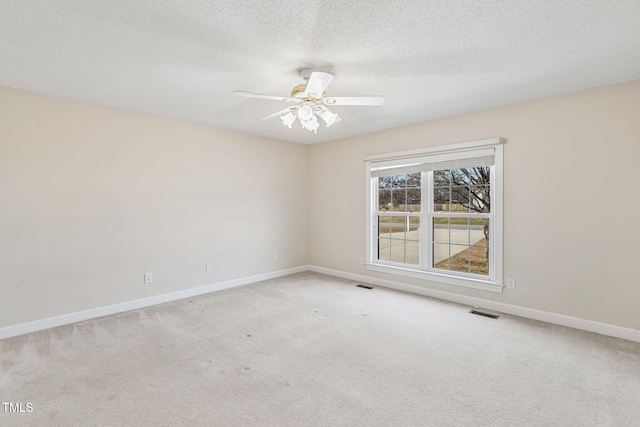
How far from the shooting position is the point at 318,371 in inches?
89.0

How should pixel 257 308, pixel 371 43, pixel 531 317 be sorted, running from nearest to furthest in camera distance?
pixel 371 43 → pixel 531 317 → pixel 257 308

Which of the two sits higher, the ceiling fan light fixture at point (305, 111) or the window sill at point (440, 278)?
the ceiling fan light fixture at point (305, 111)

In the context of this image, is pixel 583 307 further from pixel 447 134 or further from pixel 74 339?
pixel 74 339

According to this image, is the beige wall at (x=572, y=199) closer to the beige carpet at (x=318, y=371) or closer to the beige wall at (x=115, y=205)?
the beige carpet at (x=318, y=371)

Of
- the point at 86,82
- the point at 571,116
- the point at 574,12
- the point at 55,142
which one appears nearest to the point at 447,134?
the point at 571,116

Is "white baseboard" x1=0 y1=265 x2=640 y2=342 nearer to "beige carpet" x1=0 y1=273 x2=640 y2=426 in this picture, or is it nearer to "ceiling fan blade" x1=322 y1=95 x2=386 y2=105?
"beige carpet" x1=0 y1=273 x2=640 y2=426

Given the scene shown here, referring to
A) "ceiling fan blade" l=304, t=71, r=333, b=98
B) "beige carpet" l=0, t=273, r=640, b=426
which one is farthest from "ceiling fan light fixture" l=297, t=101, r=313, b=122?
"beige carpet" l=0, t=273, r=640, b=426

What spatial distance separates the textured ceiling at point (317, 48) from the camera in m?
1.78

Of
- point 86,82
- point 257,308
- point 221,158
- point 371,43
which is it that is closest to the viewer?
point 371,43

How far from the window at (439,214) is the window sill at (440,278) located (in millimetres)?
11

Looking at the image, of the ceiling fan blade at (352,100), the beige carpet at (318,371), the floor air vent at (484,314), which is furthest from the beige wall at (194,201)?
the ceiling fan blade at (352,100)

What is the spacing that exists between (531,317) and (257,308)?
9.96 feet

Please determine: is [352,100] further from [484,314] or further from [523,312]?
[523,312]

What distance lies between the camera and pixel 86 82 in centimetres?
279
